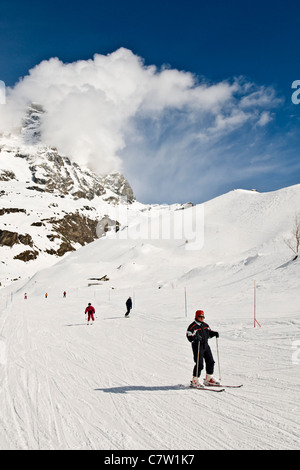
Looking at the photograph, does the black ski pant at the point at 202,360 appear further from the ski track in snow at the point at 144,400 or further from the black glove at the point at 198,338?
the ski track in snow at the point at 144,400

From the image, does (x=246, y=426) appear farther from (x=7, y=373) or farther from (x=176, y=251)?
(x=176, y=251)

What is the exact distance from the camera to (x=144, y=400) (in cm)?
641

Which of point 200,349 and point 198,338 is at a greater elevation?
point 198,338

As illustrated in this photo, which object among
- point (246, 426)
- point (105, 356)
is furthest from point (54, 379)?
point (246, 426)

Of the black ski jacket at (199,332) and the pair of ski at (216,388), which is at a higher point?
the black ski jacket at (199,332)

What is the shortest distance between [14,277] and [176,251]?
73.8 metres

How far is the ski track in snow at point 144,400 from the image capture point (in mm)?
4762

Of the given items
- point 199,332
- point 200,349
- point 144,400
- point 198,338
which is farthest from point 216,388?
point 144,400

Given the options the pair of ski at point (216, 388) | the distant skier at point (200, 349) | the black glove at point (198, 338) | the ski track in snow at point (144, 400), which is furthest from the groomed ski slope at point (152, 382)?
the black glove at point (198, 338)

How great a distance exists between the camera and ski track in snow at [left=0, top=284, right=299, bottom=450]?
Result: 4.76 meters

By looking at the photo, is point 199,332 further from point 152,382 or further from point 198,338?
point 152,382

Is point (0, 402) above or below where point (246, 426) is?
below

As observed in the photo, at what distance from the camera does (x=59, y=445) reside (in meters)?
4.75

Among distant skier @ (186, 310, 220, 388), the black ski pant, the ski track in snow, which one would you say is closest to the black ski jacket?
distant skier @ (186, 310, 220, 388)
